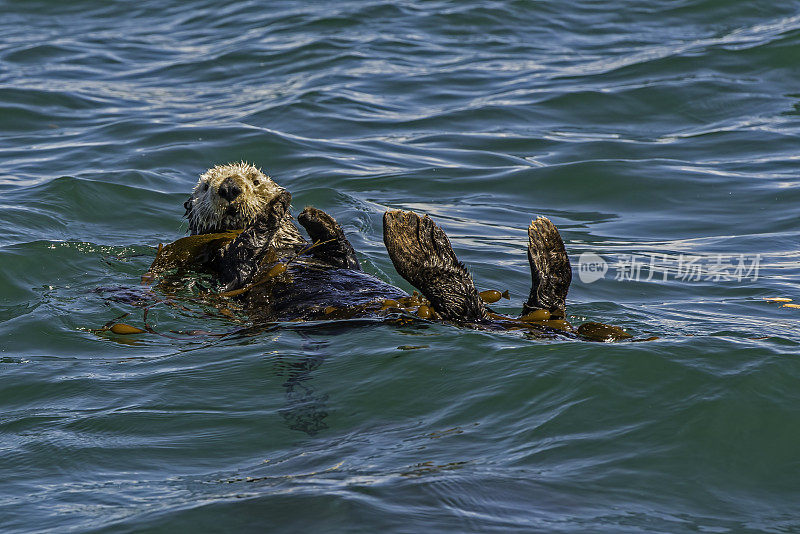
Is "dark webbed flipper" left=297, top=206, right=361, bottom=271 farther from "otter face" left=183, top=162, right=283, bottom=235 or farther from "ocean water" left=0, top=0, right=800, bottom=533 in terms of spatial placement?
"ocean water" left=0, top=0, right=800, bottom=533

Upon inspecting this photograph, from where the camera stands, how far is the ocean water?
3133mm

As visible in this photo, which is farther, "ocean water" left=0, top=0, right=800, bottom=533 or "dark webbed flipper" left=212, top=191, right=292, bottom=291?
"dark webbed flipper" left=212, top=191, right=292, bottom=291

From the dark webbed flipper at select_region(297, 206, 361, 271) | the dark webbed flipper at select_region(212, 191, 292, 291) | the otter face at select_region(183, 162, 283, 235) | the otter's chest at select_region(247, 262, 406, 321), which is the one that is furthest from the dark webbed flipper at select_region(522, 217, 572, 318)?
the otter face at select_region(183, 162, 283, 235)

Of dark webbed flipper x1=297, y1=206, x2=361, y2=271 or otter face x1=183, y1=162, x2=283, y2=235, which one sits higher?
otter face x1=183, y1=162, x2=283, y2=235

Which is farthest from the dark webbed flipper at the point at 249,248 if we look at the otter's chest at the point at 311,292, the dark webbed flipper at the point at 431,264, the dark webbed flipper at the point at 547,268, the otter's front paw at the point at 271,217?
the dark webbed flipper at the point at 547,268

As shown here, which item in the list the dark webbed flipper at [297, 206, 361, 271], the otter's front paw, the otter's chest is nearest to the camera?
the otter's chest

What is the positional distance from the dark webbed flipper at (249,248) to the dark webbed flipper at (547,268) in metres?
1.50

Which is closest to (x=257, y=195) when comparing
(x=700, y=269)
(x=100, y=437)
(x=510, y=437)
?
(x=100, y=437)

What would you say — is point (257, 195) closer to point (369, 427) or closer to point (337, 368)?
point (337, 368)

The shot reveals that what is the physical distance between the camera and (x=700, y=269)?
6262mm

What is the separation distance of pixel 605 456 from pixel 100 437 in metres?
1.85

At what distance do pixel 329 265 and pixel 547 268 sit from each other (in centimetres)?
128

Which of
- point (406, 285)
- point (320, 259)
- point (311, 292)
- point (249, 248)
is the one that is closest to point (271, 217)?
point (249, 248)

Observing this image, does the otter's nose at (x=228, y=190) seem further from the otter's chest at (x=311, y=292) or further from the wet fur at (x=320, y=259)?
the otter's chest at (x=311, y=292)
